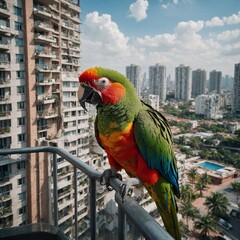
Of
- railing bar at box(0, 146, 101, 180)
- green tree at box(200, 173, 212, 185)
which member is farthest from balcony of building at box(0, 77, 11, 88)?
green tree at box(200, 173, 212, 185)

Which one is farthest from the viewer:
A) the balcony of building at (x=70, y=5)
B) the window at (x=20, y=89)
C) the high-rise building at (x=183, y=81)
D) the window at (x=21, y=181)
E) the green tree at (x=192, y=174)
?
the high-rise building at (x=183, y=81)

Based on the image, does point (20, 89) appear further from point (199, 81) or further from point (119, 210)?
point (199, 81)

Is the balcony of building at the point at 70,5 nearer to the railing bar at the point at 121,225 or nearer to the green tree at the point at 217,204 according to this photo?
Answer: the railing bar at the point at 121,225

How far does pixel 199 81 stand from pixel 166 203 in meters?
64.0

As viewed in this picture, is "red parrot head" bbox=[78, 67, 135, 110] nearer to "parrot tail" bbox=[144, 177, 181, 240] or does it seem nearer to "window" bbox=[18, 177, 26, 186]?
"parrot tail" bbox=[144, 177, 181, 240]

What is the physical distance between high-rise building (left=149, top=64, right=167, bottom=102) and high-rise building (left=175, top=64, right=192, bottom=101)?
140 inches

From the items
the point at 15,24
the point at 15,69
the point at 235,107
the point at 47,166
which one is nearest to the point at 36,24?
the point at 15,24

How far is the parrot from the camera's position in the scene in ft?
4.55

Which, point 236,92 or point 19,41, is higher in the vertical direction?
point 19,41

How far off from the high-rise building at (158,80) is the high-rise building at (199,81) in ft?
34.4

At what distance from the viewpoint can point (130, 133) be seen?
1.42 metres

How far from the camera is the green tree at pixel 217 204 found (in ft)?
49.2

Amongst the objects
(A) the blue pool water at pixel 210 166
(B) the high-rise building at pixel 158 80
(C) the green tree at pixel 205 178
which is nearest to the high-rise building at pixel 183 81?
(B) the high-rise building at pixel 158 80

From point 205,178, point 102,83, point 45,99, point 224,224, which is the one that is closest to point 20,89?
point 45,99
